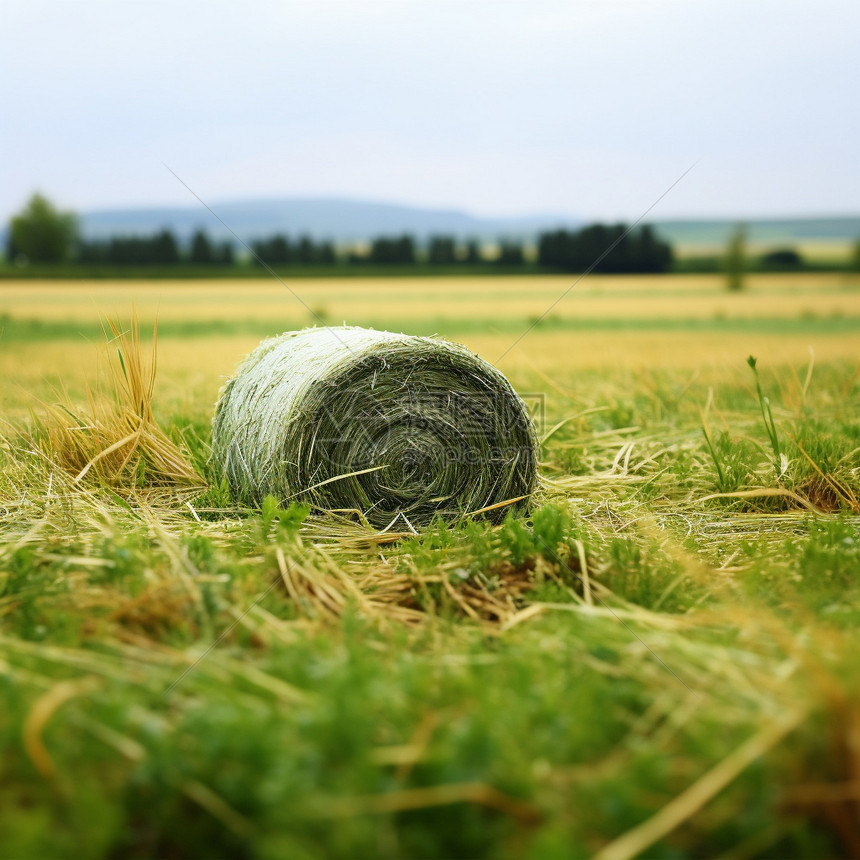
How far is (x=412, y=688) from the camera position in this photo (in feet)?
7.85

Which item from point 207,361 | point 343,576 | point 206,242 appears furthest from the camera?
point 206,242

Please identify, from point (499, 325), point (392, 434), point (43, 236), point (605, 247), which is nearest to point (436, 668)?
point (392, 434)

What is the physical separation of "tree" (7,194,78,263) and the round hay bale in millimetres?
73796

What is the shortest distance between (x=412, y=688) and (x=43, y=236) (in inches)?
3143

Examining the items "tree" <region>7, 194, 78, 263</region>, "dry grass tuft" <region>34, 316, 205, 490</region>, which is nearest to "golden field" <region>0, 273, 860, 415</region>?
"dry grass tuft" <region>34, 316, 205, 490</region>

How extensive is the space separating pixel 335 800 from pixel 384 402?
3.08 meters

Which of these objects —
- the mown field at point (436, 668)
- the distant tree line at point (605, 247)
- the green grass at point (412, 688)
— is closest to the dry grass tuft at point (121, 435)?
the mown field at point (436, 668)

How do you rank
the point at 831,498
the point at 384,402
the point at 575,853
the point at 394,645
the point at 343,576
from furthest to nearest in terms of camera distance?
the point at 831,498, the point at 384,402, the point at 343,576, the point at 394,645, the point at 575,853

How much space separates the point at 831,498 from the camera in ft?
18.1

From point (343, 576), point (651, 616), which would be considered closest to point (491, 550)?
point (343, 576)

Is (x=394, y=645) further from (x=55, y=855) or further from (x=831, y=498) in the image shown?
(x=831, y=498)

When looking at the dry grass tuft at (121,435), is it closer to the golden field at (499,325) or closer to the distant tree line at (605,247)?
the golden field at (499,325)

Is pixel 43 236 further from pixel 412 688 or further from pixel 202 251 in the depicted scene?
pixel 412 688

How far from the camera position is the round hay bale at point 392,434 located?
4699 mm
